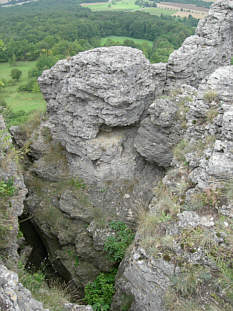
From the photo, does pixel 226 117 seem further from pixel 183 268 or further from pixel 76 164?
pixel 76 164

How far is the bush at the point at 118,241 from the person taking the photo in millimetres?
10031

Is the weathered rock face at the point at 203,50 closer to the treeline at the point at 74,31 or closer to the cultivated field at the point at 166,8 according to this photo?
the treeline at the point at 74,31

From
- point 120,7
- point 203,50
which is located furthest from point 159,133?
point 120,7

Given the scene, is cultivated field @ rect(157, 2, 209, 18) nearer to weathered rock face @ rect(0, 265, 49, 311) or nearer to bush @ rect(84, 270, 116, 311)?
bush @ rect(84, 270, 116, 311)

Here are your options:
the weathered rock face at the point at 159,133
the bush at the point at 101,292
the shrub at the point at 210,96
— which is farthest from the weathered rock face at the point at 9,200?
the shrub at the point at 210,96

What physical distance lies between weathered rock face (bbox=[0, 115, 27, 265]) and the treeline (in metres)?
37.2

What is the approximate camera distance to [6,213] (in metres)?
7.34

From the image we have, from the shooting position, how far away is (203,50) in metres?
11.9

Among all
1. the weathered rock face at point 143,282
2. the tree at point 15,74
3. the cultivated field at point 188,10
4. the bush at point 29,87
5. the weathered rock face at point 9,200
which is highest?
the cultivated field at point 188,10

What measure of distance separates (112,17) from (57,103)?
60.2 m

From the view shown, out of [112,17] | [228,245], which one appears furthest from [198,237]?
[112,17]

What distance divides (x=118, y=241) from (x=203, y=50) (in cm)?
871

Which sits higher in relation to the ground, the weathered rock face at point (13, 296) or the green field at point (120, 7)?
the green field at point (120, 7)

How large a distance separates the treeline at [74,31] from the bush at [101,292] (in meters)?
38.2
